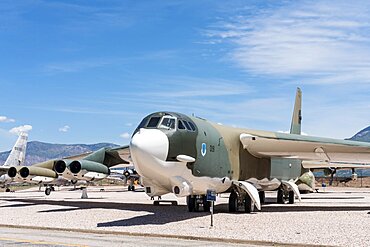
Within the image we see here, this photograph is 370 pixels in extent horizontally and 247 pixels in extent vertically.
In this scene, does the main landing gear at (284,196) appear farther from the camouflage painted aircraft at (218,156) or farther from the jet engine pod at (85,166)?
the jet engine pod at (85,166)

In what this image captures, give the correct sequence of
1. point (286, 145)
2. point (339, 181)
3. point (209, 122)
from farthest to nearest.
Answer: point (339, 181) → point (286, 145) → point (209, 122)

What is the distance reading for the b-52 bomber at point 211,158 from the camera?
18.4 m

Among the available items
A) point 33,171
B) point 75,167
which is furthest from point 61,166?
point 33,171

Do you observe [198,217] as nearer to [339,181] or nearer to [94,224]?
[94,224]

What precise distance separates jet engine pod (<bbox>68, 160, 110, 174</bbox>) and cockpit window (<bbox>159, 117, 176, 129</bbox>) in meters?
11.0

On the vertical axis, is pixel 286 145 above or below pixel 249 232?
above

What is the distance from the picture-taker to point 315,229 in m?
15.8

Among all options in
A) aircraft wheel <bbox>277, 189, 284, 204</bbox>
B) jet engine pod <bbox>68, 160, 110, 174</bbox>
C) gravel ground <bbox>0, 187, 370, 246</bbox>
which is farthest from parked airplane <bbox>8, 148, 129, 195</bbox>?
aircraft wheel <bbox>277, 189, 284, 204</bbox>

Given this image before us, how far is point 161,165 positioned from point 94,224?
288 centimetres

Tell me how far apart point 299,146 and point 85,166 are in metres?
11.5

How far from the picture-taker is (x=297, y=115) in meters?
34.7

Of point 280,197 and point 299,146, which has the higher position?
point 299,146

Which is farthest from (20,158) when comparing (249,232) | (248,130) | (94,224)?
(249,232)

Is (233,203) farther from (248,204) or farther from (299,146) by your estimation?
(299,146)
